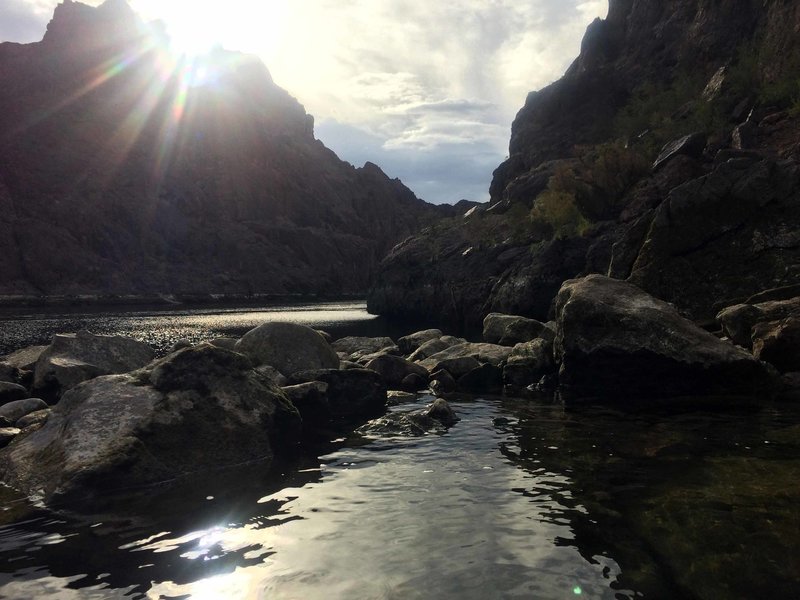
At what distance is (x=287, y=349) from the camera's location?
18422mm

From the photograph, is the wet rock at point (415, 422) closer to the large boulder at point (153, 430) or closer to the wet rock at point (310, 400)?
the wet rock at point (310, 400)

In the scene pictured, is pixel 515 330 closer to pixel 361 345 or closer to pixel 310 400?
pixel 361 345

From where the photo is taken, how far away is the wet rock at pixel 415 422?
13.3 meters

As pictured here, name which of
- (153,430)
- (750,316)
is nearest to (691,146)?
(750,316)

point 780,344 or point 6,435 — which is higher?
point 780,344

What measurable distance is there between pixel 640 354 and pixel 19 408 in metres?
16.9

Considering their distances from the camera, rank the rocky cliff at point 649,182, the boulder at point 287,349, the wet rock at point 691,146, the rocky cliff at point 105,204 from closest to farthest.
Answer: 1. the boulder at point 287,349
2. the rocky cliff at point 649,182
3. the wet rock at point 691,146
4. the rocky cliff at point 105,204

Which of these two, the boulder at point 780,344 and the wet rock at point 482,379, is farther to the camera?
the wet rock at point 482,379

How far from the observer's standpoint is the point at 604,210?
45.5 m

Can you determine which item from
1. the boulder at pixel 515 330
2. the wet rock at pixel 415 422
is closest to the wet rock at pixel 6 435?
the wet rock at pixel 415 422

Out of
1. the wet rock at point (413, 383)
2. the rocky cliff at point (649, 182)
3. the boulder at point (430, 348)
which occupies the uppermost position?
the rocky cliff at point (649, 182)

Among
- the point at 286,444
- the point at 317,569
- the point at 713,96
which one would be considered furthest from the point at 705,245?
the point at 713,96

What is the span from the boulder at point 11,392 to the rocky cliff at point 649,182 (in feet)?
71.1

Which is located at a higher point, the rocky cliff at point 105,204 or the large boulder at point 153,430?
the rocky cliff at point 105,204
